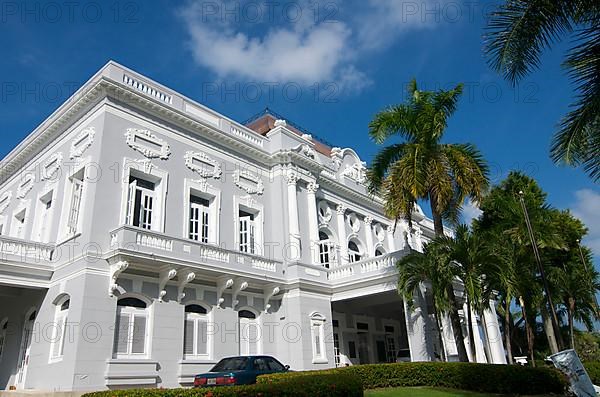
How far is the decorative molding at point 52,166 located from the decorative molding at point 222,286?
7992 mm

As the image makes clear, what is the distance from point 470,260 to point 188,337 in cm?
1018

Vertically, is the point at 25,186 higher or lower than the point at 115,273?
higher

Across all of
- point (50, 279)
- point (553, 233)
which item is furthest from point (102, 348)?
point (553, 233)

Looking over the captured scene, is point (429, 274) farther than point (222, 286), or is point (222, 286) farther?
point (222, 286)

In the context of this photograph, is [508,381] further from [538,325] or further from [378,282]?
[538,325]

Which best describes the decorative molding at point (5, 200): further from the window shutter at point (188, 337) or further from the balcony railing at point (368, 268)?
the balcony railing at point (368, 268)

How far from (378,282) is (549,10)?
521 inches

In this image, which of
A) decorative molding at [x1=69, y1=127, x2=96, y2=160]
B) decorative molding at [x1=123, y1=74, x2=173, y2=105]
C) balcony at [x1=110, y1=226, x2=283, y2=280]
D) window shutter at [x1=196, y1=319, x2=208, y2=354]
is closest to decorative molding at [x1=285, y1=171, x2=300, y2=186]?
balcony at [x1=110, y1=226, x2=283, y2=280]

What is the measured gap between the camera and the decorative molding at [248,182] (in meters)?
20.8

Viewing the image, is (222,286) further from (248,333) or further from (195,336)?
(248,333)

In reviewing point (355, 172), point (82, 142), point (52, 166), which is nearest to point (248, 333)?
point (82, 142)

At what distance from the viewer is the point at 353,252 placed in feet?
86.1

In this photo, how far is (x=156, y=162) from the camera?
58.4ft

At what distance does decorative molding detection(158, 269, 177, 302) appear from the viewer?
51.4 ft
